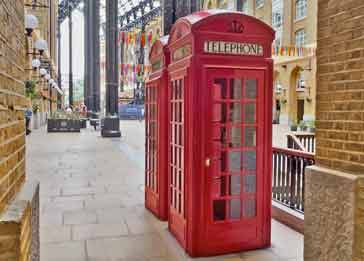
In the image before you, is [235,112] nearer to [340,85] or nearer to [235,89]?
[235,89]

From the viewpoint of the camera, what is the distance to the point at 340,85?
2900 mm

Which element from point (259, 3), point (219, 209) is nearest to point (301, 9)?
point (259, 3)

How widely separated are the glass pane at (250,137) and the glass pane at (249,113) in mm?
82

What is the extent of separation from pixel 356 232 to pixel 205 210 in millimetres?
1428

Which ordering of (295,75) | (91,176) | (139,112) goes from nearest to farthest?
(91,176) → (295,75) → (139,112)

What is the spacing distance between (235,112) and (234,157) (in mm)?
460

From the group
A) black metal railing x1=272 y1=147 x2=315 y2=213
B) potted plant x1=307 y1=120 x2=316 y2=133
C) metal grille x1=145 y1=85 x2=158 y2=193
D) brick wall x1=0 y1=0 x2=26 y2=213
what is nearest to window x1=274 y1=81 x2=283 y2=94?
potted plant x1=307 y1=120 x2=316 y2=133

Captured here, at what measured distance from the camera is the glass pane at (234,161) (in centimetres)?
385

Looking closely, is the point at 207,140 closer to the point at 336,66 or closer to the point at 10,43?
the point at 336,66

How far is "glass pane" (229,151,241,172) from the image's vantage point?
3.85 meters

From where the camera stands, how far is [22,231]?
6.47ft

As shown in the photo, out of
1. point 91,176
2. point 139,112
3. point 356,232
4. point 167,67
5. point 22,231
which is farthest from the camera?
point 139,112

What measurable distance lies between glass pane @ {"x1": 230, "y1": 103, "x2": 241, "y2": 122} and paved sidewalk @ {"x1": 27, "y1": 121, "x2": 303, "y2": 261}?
1380 mm

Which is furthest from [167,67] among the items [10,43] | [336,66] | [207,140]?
[10,43]
